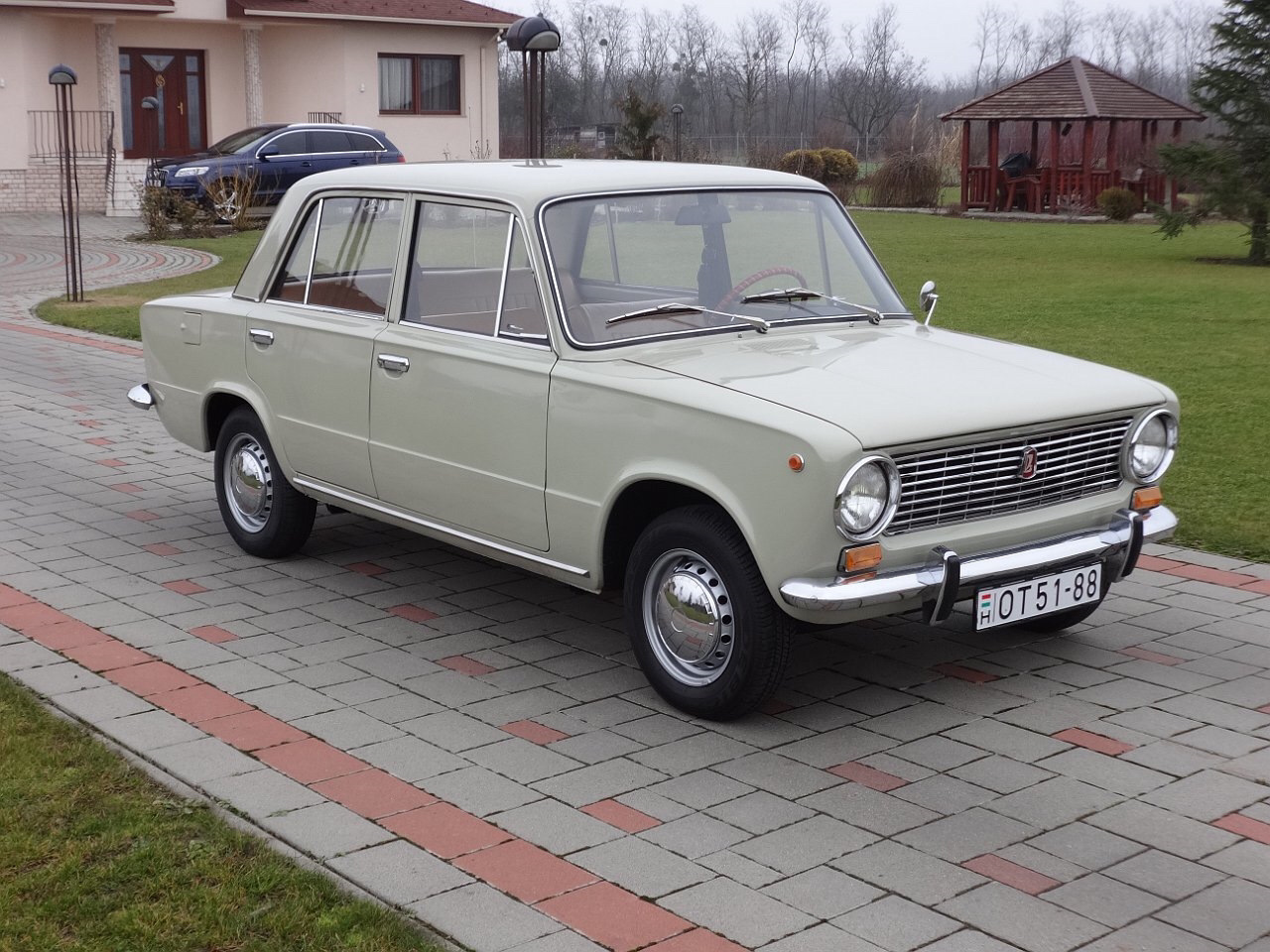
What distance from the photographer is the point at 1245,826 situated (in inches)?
170

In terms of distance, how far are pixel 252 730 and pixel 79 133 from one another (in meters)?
33.6

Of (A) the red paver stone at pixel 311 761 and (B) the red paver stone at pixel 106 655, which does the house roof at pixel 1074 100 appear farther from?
(A) the red paver stone at pixel 311 761

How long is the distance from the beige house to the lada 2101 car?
28.8 metres

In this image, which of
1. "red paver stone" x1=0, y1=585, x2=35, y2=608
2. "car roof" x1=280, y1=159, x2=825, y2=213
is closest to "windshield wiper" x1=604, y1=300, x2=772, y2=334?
"car roof" x1=280, y1=159, x2=825, y2=213

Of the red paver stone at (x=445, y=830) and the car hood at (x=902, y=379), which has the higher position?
the car hood at (x=902, y=379)

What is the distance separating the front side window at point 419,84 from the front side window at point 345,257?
35.2 metres

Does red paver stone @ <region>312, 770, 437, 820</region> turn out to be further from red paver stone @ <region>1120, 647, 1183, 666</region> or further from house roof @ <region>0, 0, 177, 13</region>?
house roof @ <region>0, 0, 177, 13</region>

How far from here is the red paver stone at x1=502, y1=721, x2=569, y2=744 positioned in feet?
16.3

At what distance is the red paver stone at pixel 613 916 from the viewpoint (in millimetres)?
3631

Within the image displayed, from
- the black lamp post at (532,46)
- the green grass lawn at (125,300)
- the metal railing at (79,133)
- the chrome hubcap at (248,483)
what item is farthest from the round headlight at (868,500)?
the metal railing at (79,133)

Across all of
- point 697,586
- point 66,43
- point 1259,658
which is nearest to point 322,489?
point 697,586

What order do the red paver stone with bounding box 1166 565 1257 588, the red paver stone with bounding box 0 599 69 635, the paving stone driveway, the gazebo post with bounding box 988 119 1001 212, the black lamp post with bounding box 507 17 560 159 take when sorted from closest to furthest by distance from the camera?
1. the paving stone driveway
2. the red paver stone with bounding box 0 599 69 635
3. the red paver stone with bounding box 1166 565 1257 588
4. the black lamp post with bounding box 507 17 560 159
5. the gazebo post with bounding box 988 119 1001 212

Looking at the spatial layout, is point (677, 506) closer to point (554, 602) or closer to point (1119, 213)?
point (554, 602)

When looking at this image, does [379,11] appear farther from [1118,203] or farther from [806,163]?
[1118,203]
